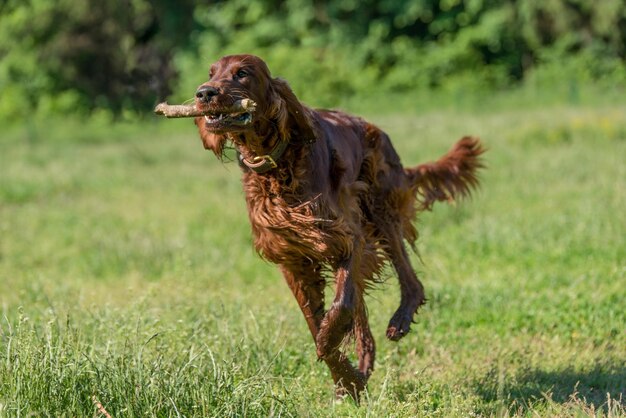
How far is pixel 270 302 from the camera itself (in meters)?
6.39

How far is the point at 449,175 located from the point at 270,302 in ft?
4.43

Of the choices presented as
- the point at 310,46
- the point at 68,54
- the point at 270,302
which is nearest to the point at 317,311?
the point at 270,302

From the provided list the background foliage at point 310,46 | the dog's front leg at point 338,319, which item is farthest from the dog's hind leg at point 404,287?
the background foliage at point 310,46

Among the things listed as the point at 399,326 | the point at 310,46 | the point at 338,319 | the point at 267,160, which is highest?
the point at 310,46

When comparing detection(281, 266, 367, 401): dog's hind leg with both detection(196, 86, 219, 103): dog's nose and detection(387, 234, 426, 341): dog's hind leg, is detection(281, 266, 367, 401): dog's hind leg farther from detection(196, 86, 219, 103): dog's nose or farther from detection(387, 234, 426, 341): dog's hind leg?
detection(196, 86, 219, 103): dog's nose

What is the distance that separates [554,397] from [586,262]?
8.92ft

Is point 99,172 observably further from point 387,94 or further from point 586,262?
point 387,94

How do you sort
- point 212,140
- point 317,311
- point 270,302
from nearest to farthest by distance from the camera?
point 212,140 → point 317,311 → point 270,302

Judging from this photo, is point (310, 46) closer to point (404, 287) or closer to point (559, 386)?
point (404, 287)

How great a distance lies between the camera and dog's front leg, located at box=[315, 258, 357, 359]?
4.46 metres

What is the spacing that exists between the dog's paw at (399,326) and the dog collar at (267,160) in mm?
1012

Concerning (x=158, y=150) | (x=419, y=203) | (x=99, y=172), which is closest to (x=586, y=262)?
(x=419, y=203)

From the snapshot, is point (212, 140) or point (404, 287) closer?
point (212, 140)

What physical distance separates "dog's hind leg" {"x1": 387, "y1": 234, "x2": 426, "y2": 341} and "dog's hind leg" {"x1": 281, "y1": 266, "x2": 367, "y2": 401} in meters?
0.31
